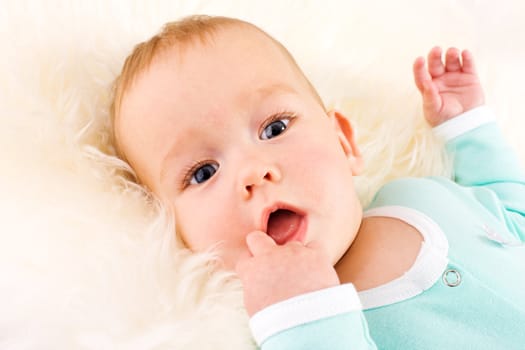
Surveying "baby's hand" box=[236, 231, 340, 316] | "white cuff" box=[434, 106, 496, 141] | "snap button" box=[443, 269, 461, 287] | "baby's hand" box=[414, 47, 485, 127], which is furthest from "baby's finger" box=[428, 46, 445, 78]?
"baby's hand" box=[236, 231, 340, 316]

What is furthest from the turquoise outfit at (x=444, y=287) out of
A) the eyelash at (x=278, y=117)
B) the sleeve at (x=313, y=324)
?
the eyelash at (x=278, y=117)

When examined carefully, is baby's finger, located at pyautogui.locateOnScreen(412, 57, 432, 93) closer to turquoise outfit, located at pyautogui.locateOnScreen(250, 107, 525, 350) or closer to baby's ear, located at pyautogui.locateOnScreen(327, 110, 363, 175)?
turquoise outfit, located at pyautogui.locateOnScreen(250, 107, 525, 350)

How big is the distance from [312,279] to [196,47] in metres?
0.47

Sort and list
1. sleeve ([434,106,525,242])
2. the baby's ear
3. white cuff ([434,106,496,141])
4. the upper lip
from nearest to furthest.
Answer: the upper lip < the baby's ear < sleeve ([434,106,525,242]) < white cuff ([434,106,496,141])

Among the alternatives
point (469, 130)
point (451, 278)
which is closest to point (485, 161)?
point (469, 130)

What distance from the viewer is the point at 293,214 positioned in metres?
1.16

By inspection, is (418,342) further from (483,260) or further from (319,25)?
(319,25)

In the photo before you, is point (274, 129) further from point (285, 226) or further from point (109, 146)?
point (109, 146)

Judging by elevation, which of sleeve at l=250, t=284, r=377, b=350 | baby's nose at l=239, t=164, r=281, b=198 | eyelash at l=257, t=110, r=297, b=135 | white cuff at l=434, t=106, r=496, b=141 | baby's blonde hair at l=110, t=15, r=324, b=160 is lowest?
white cuff at l=434, t=106, r=496, b=141

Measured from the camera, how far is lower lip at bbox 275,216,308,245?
3.73ft

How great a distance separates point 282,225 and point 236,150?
143mm

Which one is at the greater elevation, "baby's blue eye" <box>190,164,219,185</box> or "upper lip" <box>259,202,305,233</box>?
"baby's blue eye" <box>190,164,219,185</box>

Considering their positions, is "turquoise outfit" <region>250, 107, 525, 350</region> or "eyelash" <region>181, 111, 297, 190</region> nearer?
"turquoise outfit" <region>250, 107, 525, 350</region>

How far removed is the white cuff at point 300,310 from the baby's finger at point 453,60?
2.72 ft
